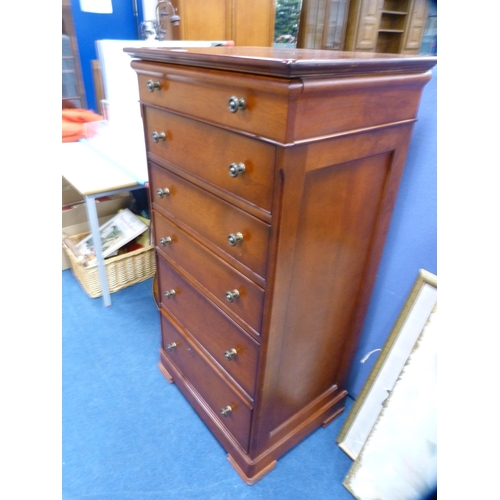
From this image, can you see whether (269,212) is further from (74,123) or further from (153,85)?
(74,123)

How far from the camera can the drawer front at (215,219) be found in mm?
792

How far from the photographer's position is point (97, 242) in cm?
173

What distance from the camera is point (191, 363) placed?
4.26ft

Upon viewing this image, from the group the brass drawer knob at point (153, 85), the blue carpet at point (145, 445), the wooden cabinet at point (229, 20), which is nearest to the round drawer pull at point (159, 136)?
the brass drawer knob at point (153, 85)

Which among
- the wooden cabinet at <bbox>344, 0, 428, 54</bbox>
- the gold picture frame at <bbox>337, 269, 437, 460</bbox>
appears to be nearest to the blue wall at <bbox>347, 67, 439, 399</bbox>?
the gold picture frame at <bbox>337, 269, 437, 460</bbox>

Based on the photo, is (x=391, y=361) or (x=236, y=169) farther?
(x=391, y=361)

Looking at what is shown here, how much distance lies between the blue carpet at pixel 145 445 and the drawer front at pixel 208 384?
6.1 inches

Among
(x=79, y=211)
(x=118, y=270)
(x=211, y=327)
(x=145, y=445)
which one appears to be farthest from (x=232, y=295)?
(x=79, y=211)

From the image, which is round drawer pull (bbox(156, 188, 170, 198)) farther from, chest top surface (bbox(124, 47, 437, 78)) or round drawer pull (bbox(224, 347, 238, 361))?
round drawer pull (bbox(224, 347, 238, 361))

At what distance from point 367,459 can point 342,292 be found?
1.73 ft

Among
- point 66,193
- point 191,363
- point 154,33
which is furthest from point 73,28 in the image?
point 191,363

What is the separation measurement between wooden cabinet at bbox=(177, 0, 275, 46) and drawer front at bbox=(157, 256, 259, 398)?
2142mm

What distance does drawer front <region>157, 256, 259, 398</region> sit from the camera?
38.5 inches

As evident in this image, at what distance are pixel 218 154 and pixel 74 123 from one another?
1.81 m
